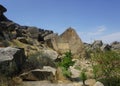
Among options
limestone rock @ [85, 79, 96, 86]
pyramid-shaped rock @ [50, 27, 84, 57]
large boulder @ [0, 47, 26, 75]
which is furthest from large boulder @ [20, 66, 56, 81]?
pyramid-shaped rock @ [50, 27, 84, 57]

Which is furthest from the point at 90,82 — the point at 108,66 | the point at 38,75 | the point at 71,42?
the point at 71,42

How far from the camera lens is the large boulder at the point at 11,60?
48.5ft

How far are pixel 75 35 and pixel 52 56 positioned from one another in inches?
340

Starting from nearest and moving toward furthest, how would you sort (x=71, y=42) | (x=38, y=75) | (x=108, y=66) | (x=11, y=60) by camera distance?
1. (x=11, y=60)
2. (x=38, y=75)
3. (x=108, y=66)
4. (x=71, y=42)

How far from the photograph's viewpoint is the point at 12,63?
50.1ft

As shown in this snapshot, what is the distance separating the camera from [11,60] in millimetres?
15227

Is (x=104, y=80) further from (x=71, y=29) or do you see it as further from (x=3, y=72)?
(x=71, y=29)

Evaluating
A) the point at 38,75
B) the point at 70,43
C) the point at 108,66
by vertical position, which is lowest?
the point at 38,75

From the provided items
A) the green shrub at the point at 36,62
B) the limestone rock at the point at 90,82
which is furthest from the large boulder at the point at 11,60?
the limestone rock at the point at 90,82

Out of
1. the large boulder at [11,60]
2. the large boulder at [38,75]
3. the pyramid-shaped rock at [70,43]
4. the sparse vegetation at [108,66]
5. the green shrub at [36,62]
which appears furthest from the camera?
the pyramid-shaped rock at [70,43]

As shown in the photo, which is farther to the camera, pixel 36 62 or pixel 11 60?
pixel 36 62

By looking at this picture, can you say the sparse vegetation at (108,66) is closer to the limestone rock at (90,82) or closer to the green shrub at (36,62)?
the limestone rock at (90,82)

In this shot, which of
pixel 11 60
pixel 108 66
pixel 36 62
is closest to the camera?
pixel 11 60

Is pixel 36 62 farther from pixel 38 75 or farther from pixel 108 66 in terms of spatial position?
pixel 108 66
